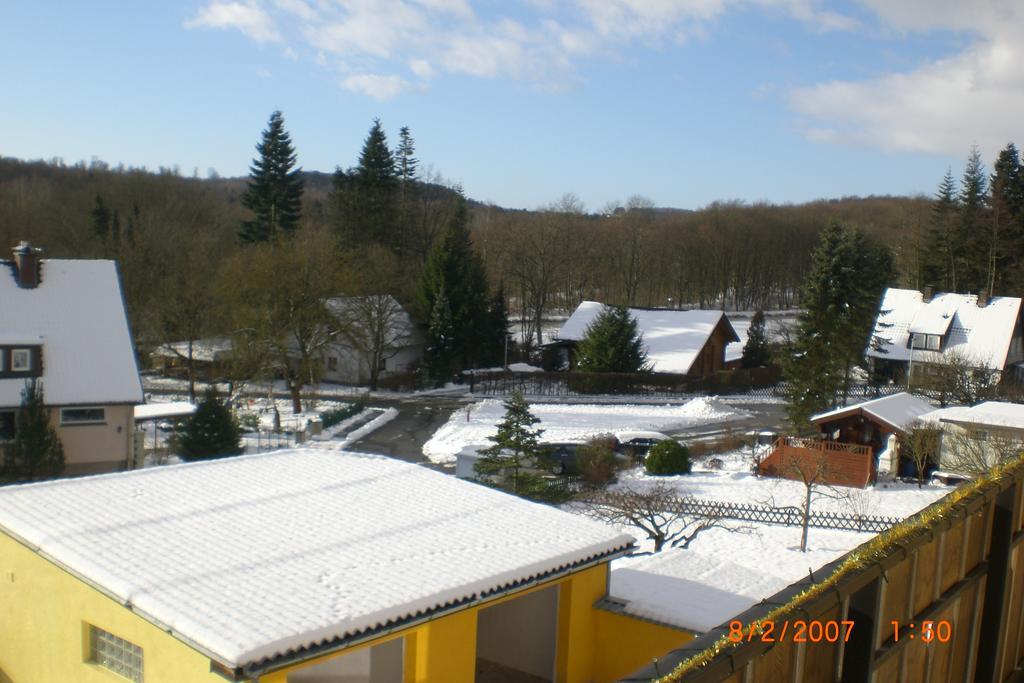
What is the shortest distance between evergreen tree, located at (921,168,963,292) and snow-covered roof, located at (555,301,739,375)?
662 inches

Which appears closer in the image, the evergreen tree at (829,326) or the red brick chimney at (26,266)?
the red brick chimney at (26,266)

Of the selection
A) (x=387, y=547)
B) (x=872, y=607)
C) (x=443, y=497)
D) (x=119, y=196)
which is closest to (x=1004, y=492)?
(x=872, y=607)

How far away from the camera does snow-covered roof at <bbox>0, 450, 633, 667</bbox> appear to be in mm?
8273

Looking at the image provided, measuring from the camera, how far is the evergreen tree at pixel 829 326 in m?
36.2

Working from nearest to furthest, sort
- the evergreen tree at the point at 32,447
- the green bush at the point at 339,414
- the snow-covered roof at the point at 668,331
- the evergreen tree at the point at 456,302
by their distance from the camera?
the evergreen tree at the point at 32,447 < the green bush at the point at 339,414 < the snow-covered roof at the point at 668,331 < the evergreen tree at the point at 456,302

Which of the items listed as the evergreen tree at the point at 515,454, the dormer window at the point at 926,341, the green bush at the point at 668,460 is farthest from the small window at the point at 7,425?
the dormer window at the point at 926,341

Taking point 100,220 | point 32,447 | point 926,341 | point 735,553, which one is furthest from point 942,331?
point 100,220

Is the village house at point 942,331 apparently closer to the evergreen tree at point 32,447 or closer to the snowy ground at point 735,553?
the snowy ground at point 735,553

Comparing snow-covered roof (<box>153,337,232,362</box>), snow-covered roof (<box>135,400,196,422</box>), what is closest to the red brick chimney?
snow-covered roof (<box>135,400,196,422</box>)

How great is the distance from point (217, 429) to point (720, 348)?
116ft

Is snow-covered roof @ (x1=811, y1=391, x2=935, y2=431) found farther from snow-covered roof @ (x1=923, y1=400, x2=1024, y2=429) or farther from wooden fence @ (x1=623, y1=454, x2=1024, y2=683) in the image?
wooden fence @ (x1=623, y1=454, x2=1024, y2=683)

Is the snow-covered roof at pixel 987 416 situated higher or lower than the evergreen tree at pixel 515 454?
higher

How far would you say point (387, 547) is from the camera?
1040 cm

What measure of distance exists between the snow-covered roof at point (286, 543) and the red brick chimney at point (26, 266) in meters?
19.2
